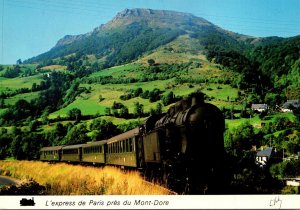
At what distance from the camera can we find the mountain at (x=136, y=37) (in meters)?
12.0

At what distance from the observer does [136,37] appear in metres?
13.2

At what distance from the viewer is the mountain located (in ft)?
39.5

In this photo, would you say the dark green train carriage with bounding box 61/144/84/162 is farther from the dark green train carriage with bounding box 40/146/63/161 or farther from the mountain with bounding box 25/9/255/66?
the mountain with bounding box 25/9/255/66

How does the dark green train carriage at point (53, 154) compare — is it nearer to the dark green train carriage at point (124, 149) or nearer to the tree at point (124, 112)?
the dark green train carriage at point (124, 149)

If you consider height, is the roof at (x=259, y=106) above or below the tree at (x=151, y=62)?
below

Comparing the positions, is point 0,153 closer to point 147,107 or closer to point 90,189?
point 90,189

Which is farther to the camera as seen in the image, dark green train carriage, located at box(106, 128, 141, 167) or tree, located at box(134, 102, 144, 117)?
tree, located at box(134, 102, 144, 117)

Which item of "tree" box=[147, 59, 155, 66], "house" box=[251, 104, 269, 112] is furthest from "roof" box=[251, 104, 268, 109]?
"tree" box=[147, 59, 155, 66]

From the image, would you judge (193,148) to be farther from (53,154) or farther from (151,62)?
(53,154)

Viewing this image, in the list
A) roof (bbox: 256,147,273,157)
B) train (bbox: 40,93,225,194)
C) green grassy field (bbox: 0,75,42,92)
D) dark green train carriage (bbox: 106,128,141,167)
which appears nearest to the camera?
A: train (bbox: 40,93,225,194)

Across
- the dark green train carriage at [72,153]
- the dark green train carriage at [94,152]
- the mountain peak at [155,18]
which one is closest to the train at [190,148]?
the mountain peak at [155,18]
